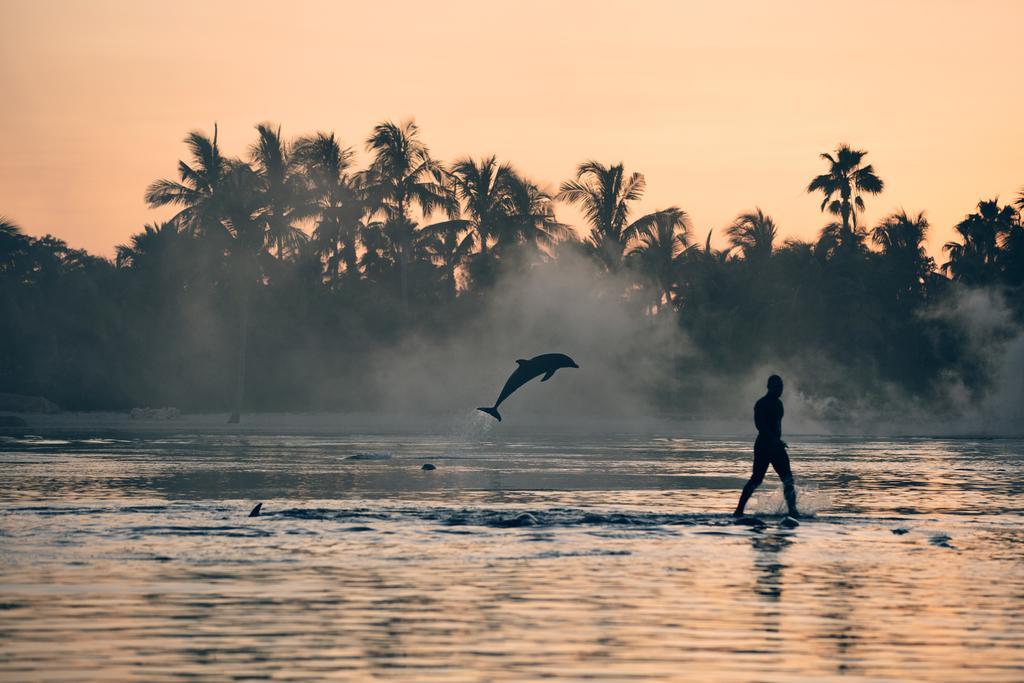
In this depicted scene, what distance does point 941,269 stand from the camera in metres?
66.9

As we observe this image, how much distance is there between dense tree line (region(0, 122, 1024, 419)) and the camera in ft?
208

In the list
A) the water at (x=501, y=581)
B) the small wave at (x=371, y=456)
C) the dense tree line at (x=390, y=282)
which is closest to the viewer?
the water at (x=501, y=581)

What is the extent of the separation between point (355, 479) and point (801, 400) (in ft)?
127

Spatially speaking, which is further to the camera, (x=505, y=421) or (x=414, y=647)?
(x=505, y=421)

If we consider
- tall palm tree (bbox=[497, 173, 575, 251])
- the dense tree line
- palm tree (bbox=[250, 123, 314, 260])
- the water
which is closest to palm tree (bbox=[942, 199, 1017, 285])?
the dense tree line

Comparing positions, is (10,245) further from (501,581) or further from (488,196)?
(501,581)

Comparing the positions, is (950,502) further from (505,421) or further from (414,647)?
(505,421)

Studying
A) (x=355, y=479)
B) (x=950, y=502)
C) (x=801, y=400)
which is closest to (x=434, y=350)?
(x=801, y=400)

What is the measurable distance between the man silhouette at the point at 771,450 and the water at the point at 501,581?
0.64 metres

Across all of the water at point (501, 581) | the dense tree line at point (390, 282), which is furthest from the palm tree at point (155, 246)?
the water at point (501, 581)

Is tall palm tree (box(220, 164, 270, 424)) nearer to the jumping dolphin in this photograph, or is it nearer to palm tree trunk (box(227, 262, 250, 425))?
palm tree trunk (box(227, 262, 250, 425))

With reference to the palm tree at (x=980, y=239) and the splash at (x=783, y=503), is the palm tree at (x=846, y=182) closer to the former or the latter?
the palm tree at (x=980, y=239)

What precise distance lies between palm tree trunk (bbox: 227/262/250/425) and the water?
3849 cm

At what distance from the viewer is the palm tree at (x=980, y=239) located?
214ft
